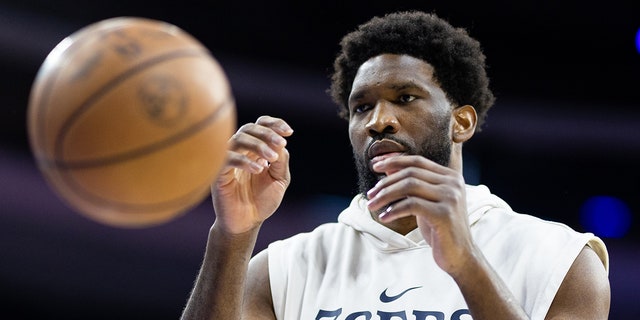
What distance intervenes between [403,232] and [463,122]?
0.53m

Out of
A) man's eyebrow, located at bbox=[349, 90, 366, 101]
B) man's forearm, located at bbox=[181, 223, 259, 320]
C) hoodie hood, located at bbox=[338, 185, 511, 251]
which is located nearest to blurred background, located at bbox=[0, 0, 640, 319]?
hoodie hood, located at bbox=[338, 185, 511, 251]

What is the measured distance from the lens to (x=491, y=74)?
690cm

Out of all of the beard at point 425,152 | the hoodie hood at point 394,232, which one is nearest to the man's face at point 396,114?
the beard at point 425,152

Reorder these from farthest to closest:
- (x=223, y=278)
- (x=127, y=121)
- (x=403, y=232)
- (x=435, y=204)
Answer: (x=403, y=232), (x=223, y=278), (x=435, y=204), (x=127, y=121)

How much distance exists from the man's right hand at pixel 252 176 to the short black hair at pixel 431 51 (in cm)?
84

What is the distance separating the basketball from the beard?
1.09 metres

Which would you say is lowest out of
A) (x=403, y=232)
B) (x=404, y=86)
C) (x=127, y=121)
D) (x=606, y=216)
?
(x=127, y=121)

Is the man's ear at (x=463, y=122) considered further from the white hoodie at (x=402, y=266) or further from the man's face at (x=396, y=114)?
the white hoodie at (x=402, y=266)

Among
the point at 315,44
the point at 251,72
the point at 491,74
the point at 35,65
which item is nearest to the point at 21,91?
the point at 35,65

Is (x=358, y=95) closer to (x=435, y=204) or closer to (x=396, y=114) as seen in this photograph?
(x=396, y=114)

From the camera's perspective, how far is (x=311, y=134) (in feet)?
23.4

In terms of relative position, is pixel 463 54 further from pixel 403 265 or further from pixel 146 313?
pixel 146 313

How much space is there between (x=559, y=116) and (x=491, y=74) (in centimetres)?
66

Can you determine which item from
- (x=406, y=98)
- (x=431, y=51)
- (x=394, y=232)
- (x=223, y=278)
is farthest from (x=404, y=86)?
(x=223, y=278)
